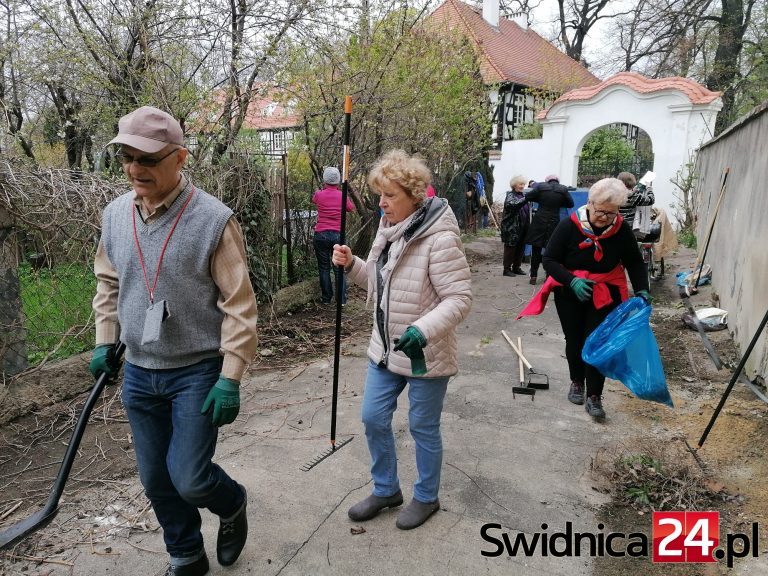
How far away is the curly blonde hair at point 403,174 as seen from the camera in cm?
250

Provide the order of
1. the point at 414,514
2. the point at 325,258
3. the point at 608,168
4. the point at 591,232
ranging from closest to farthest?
1. the point at 414,514
2. the point at 591,232
3. the point at 325,258
4. the point at 608,168

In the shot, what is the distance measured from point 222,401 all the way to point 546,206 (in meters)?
7.22

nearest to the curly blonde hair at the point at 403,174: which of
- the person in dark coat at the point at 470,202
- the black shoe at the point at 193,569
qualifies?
the black shoe at the point at 193,569

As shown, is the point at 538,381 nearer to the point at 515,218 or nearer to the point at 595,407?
the point at 595,407

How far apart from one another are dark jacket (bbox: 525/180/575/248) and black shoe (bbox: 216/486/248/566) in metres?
6.81

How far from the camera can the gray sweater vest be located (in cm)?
207

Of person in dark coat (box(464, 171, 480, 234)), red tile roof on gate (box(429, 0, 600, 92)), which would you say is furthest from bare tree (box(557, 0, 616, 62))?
person in dark coat (box(464, 171, 480, 234))

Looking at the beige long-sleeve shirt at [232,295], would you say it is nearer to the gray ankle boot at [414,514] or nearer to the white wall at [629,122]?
the gray ankle boot at [414,514]

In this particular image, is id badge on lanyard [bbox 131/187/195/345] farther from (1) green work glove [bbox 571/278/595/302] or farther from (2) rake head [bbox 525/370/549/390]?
(2) rake head [bbox 525/370/549/390]

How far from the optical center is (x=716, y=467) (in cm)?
336

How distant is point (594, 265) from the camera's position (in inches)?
152

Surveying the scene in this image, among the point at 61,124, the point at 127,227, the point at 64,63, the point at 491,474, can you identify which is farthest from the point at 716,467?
the point at 61,124

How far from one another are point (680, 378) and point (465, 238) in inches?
360

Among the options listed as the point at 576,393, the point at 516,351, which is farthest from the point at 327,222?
the point at 576,393
